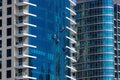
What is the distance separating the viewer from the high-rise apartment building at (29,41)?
143 metres

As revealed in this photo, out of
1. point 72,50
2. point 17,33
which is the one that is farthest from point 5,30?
point 72,50

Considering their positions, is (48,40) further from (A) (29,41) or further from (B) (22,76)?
(B) (22,76)

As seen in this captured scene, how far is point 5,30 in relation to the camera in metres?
145

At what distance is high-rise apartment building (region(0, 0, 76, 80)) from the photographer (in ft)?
468

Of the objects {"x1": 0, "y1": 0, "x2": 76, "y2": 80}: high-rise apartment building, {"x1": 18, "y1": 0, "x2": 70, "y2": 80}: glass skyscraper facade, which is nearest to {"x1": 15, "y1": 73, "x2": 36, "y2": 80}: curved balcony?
{"x1": 0, "y1": 0, "x2": 76, "y2": 80}: high-rise apartment building

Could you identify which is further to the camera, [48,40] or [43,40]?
[48,40]

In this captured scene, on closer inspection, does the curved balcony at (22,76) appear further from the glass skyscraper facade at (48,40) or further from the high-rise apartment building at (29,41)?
the glass skyscraper facade at (48,40)

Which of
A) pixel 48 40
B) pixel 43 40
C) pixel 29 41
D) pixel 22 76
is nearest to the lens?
pixel 22 76

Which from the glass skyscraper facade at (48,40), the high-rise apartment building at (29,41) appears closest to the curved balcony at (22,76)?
the high-rise apartment building at (29,41)

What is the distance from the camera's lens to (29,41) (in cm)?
14400

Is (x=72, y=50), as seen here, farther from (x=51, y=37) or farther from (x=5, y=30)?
(x=5, y=30)

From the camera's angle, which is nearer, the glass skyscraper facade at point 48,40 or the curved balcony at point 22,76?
the curved balcony at point 22,76

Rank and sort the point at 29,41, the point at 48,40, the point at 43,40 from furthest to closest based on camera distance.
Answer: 1. the point at 48,40
2. the point at 43,40
3. the point at 29,41

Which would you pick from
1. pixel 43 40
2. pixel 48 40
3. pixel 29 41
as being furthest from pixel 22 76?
pixel 48 40
